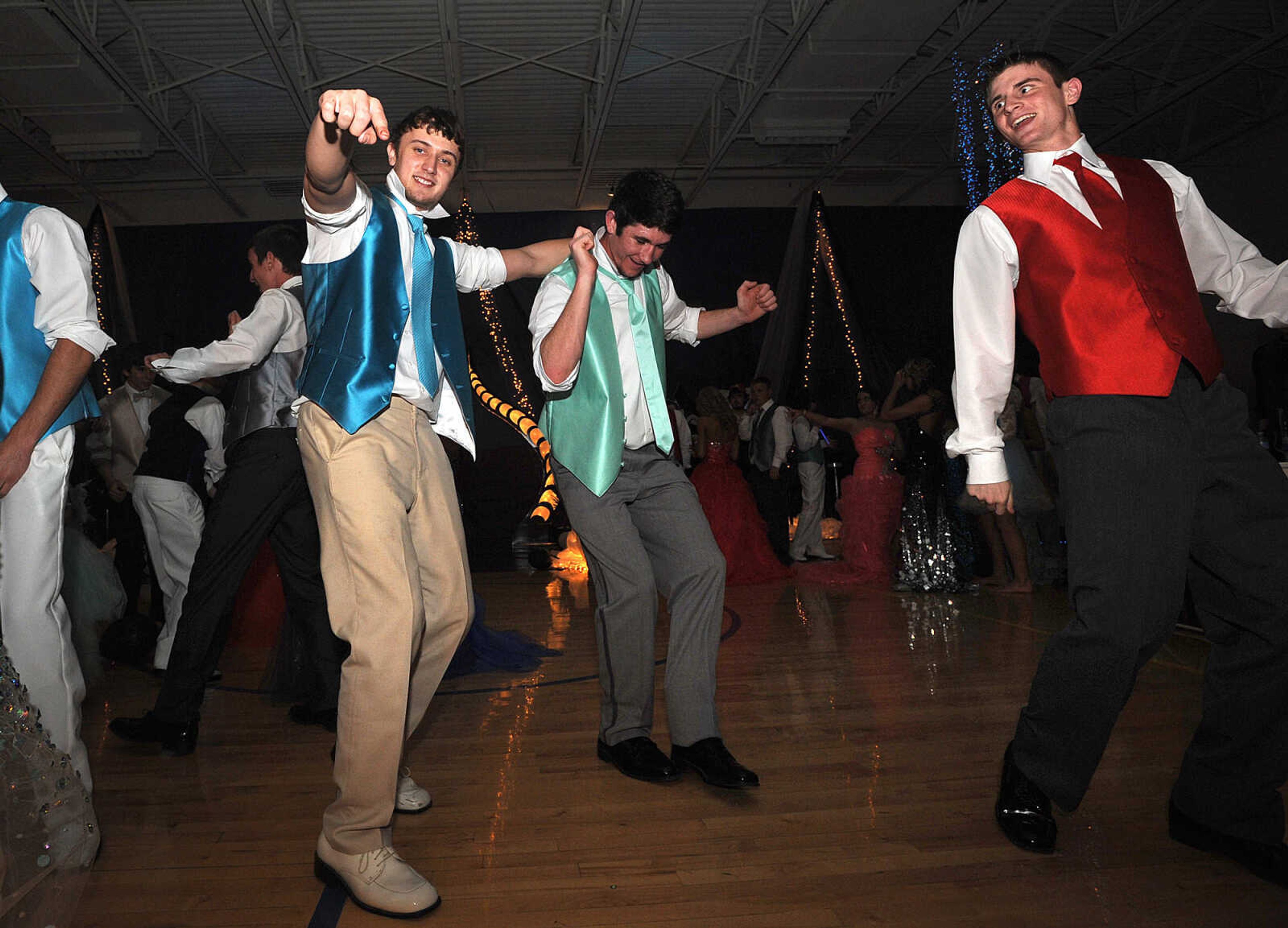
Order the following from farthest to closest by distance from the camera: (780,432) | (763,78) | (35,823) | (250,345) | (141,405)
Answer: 1. (763,78)
2. (780,432)
3. (141,405)
4. (250,345)
5. (35,823)

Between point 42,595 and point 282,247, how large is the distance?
1559 mm

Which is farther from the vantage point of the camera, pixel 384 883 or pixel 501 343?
pixel 501 343

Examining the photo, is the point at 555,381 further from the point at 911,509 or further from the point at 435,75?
the point at 435,75

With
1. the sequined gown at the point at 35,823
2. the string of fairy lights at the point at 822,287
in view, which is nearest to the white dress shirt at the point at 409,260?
the sequined gown at the point at 35,823

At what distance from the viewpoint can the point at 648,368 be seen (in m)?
2.57

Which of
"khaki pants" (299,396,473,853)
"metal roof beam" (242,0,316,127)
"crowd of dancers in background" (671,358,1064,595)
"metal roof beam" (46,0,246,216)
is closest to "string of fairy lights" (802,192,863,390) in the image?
"crowd of dancers in background" (671,358,1064,595)

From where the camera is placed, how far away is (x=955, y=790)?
2.26 m

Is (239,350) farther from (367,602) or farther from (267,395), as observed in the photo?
(367,602)

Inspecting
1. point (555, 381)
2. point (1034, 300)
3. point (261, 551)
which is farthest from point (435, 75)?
point (1034, 300)

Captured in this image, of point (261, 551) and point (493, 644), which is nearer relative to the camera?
point (493, 644)

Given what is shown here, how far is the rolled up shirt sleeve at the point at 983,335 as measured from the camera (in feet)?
6.20

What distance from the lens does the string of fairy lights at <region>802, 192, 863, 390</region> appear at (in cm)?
1169

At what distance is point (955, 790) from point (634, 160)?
10910 mm

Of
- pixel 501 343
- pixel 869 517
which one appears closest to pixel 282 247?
pixel 869 517
